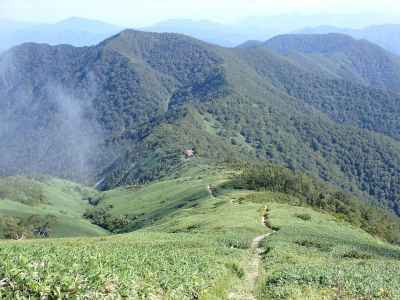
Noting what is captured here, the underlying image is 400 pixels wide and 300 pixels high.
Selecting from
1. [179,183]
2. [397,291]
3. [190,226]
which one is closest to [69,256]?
[397,291]

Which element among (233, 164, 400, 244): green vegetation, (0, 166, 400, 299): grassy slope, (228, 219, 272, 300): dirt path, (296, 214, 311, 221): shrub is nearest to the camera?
(0, 166, 400, 299): grassy slope

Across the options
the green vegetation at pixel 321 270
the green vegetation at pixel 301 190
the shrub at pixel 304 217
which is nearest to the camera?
the green vegetation at pixel 321 270

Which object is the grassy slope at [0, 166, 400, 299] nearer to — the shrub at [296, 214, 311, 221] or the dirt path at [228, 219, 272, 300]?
the dirt path at [228, 219, 272, 300]

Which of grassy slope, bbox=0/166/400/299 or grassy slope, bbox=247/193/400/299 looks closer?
grassy slope, bbox=0/166/400/299

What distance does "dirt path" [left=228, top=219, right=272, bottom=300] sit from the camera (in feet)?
88.3

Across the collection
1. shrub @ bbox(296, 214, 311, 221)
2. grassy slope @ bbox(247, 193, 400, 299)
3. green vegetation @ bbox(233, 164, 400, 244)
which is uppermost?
grassy slope @ bbox(247, 193, 400, 299)

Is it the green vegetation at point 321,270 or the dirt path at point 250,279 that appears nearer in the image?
the dirt path at point 250,279

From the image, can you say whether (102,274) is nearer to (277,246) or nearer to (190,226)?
(277,246)

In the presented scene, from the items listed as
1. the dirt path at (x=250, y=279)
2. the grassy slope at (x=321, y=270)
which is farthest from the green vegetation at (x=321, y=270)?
the dirt path at (x=250, y=279)

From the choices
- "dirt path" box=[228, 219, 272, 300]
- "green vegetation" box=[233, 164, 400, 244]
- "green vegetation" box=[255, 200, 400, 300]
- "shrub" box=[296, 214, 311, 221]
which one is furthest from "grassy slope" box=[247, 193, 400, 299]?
"green vegetation" box=[233, 164, 400, 244]

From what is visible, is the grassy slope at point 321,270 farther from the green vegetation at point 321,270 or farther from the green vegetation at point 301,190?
the green vegetation at point 301,190

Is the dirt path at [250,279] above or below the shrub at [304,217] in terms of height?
above

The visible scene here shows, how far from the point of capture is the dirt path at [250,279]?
26922mm

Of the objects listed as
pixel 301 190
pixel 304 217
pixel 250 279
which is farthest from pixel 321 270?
pixel 301 190
